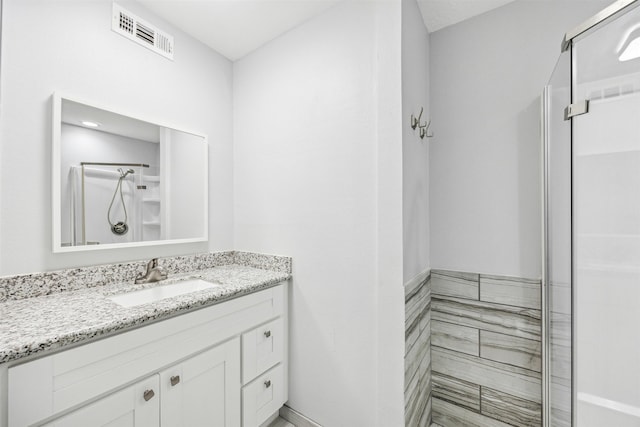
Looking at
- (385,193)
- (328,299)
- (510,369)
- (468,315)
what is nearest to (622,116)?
(385,193)

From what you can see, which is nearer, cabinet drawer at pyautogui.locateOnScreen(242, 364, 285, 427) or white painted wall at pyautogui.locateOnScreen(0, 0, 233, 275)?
white painted wall at pyautogui.locateOnScreen(0, 0, 233, 275)

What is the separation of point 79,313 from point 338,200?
1.22 metres

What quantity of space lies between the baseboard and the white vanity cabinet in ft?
0.36

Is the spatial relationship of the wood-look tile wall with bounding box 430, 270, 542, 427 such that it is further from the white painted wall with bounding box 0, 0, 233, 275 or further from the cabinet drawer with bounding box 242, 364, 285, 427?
the white painted wall with bounding box 0, 0, 233, 275

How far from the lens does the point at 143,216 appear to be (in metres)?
1.54

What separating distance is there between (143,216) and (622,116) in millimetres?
2225

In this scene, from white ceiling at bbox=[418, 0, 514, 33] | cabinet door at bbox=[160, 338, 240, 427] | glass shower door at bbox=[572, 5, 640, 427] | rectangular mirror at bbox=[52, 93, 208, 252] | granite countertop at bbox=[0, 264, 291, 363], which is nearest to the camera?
granite countertop at bbox=[0, 264, 291, 363]

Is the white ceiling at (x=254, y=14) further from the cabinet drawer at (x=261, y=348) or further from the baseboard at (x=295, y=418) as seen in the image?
the baseboard at (x=295, y=418)

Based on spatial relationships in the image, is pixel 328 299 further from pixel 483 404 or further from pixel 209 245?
pixel 483 404

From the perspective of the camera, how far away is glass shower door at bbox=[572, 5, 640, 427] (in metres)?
0.89

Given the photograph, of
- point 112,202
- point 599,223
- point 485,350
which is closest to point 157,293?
point 112,202

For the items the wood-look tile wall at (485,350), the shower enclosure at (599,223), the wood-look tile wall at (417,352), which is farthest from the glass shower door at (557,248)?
the wood-look tile wall at (417,352)

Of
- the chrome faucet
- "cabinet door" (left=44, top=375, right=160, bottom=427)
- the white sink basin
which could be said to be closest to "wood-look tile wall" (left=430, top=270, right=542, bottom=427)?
the white sink basin

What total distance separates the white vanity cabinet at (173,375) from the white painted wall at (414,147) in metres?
0.84
